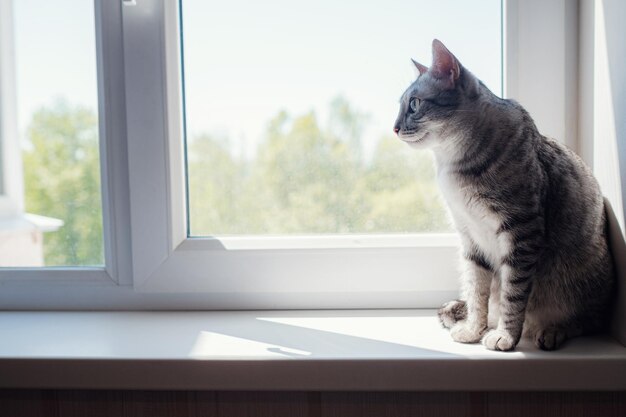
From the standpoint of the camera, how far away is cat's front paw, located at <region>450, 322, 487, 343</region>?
2.56ft

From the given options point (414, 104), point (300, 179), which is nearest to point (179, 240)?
point (300, 179)

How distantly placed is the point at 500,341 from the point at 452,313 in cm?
13

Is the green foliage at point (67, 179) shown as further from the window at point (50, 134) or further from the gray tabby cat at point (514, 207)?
the gray tabby cat at point (514, 207)

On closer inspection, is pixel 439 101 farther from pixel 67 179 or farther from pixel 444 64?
pixel 67 179

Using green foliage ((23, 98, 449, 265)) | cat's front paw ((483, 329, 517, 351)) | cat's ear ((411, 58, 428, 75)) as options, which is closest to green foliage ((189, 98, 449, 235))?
green foliage ((23, 98, 449, 265))

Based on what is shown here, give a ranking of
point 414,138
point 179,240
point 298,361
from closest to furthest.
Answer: point 298,361, point 414,138, point 179,240

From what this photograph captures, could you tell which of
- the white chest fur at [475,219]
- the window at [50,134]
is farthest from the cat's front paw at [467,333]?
the window at [50,134]

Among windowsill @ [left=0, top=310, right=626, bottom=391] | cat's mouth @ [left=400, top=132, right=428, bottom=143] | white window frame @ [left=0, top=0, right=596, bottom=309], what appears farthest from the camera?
white window frame @ [left=0, top=0, right=596, bottom=309]

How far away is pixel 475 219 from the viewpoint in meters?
0.79

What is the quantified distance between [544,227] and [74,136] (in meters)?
0.91

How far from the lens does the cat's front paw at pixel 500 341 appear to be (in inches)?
28.8

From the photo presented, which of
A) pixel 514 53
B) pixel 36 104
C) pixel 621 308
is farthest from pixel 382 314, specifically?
pixel 36 104

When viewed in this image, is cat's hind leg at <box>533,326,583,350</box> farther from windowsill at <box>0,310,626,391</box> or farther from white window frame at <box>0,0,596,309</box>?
white window frame at <box>0,0,596,309</box>

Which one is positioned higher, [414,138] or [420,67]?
[420,67]
